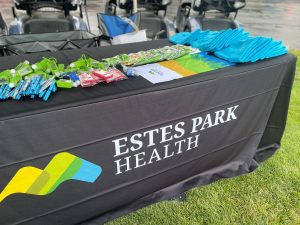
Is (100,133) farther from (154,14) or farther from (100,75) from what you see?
(154,14)

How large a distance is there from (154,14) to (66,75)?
266 centimetres

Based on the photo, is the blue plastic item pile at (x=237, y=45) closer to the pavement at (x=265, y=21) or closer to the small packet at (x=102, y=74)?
the small packet at (x=102, y=74)

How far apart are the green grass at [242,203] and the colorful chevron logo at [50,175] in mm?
435

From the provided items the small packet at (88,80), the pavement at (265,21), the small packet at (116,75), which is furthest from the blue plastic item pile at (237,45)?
the pavement at (265,21)

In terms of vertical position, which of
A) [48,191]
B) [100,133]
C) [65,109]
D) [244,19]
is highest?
[65,109]

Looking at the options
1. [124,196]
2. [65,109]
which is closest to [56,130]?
[65,109]

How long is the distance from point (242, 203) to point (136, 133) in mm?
799

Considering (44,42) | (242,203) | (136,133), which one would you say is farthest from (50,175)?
(44,42)

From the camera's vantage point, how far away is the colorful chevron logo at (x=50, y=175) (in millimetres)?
984

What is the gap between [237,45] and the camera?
149 cm

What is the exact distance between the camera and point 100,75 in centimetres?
112

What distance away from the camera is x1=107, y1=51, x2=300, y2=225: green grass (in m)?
1.41

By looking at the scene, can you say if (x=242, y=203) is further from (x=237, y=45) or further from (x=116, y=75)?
(x=116, y=75)

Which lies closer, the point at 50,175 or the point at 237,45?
the point at 50,175
